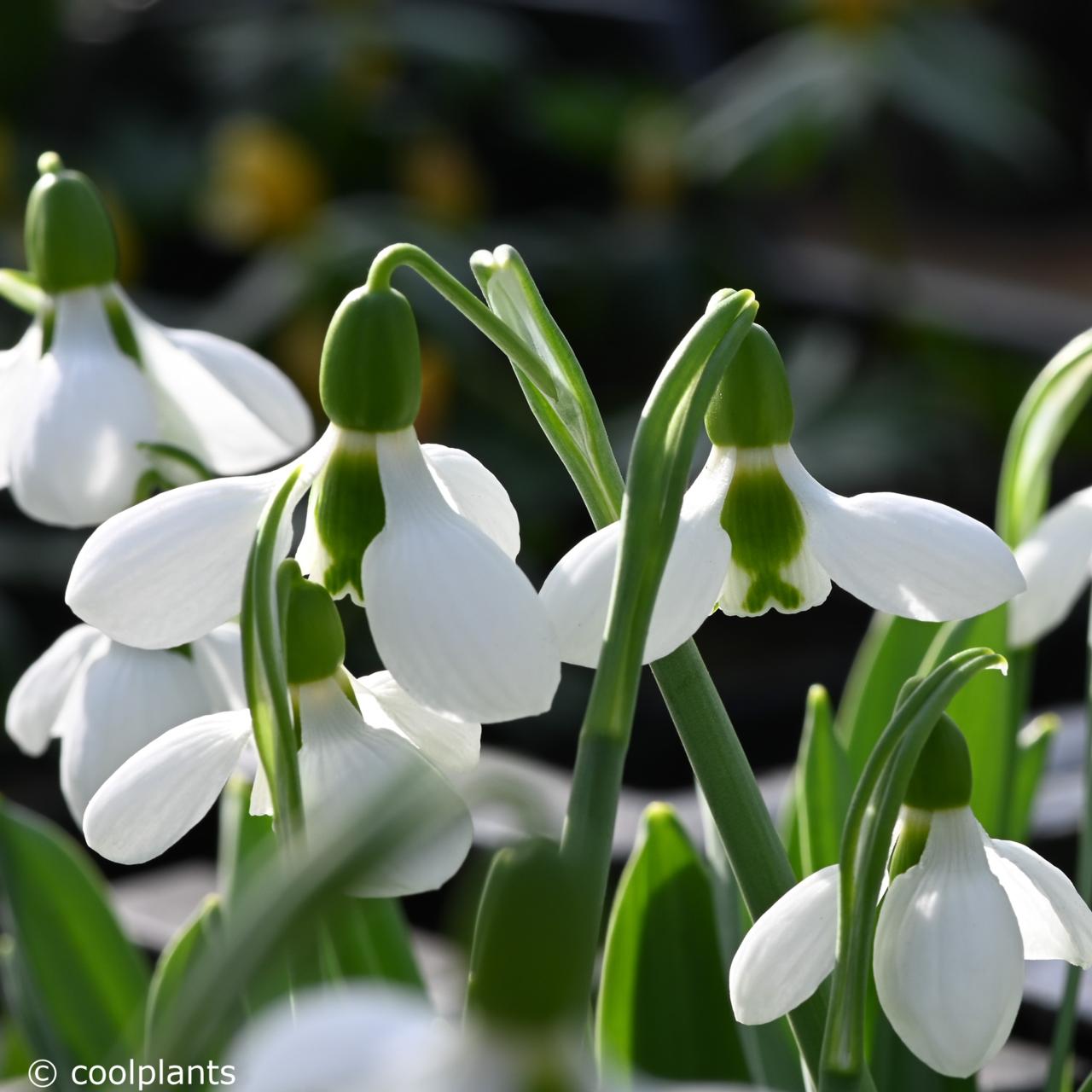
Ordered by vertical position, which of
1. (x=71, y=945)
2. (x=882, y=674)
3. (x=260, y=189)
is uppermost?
(x=882, y=674)

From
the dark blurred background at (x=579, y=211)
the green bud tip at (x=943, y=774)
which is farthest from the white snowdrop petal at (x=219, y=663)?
the dark blurred background at (x=579, y=211)

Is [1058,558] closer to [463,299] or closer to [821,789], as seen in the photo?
[821,789]

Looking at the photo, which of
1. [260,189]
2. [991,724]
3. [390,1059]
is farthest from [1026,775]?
[260,189]

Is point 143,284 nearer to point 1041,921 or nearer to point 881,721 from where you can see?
point 881,721

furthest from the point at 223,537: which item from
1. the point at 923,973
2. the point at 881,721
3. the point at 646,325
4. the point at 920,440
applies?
the point at 646,325

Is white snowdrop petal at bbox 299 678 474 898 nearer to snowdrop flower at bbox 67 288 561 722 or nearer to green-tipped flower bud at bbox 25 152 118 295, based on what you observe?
snowdrop flower at bbox 67 288 561 722

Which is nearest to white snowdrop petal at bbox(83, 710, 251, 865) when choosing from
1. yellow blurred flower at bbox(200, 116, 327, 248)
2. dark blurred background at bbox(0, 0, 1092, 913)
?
dark blurred background at bbox(0, 0, 1092, 913)
